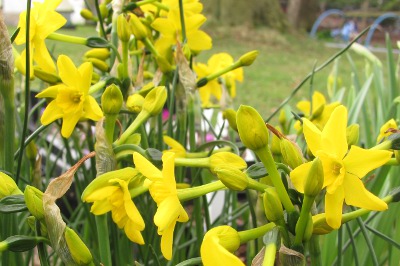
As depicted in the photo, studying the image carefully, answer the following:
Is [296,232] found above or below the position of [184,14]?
below

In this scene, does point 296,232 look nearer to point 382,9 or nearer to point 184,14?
point 184,14

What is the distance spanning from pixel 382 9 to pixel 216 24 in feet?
27.8

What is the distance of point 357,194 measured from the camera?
417mm

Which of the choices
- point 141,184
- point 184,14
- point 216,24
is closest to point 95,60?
point 184,14

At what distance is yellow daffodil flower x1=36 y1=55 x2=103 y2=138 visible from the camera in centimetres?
59

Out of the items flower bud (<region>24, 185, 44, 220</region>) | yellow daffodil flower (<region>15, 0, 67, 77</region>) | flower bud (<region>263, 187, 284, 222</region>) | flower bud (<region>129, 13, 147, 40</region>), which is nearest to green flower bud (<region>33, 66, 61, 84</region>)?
yellow daffodil flower (<region>15, 0, 67, 77</region>)

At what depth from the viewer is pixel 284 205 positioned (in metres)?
0.42

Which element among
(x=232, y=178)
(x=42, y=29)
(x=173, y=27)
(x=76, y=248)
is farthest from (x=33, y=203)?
(x=173, y=27)

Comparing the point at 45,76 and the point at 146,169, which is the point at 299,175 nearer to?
the point at 146,169

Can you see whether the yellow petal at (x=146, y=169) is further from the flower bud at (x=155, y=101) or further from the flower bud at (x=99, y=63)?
the flower bud at (x=99, y=63)

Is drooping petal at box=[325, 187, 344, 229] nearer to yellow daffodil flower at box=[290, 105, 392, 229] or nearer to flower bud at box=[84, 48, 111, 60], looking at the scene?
yellow daffodil flower at box=[290, 105, 392, 229]

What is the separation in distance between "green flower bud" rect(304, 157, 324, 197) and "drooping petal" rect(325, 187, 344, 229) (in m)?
0.03

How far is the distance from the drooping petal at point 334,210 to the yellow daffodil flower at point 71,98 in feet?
0.90

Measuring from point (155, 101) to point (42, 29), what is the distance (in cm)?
18
